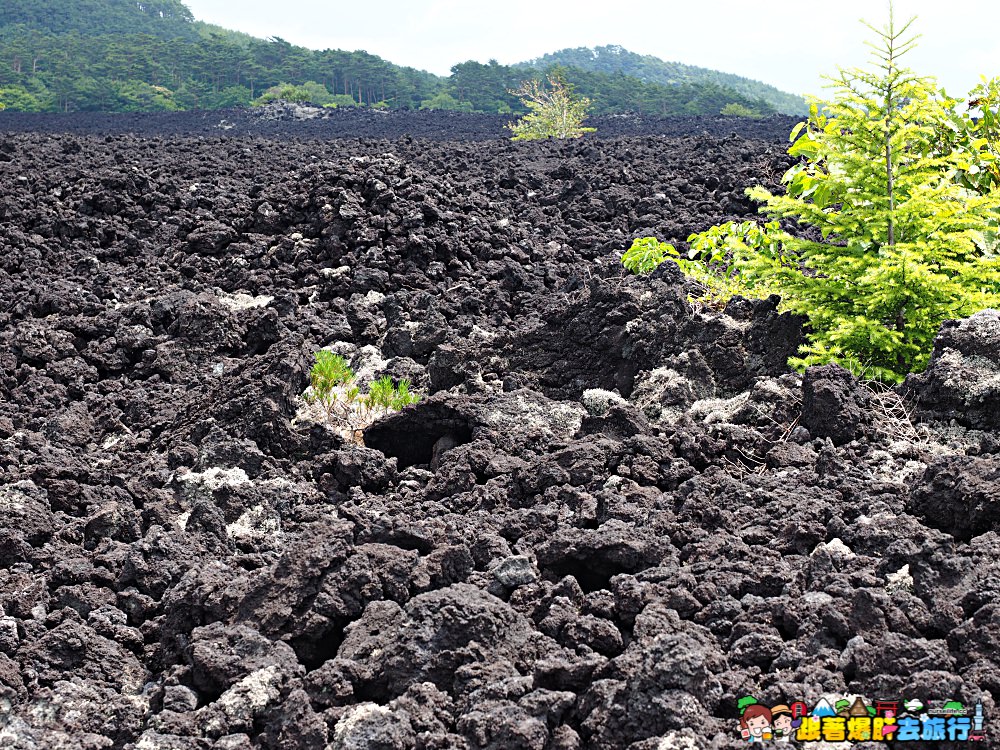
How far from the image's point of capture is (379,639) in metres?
3.35

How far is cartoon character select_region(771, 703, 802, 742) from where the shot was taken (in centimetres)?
269

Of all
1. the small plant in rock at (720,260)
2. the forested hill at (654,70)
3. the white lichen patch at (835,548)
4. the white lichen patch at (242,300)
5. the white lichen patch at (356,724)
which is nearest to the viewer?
the white lichen patch at (356,724)

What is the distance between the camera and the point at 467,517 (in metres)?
4.17

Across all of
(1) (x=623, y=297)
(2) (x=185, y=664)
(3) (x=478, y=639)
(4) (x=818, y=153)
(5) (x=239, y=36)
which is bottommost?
(2) (x=185, y=664)

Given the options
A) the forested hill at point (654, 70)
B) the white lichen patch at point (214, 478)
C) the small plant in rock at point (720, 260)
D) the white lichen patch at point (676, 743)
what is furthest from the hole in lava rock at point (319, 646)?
the forested hill at point (654, 70)

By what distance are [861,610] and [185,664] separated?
2336 mm

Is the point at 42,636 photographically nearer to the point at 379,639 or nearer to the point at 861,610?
the point at 379,639

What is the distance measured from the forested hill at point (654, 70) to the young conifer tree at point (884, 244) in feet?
209

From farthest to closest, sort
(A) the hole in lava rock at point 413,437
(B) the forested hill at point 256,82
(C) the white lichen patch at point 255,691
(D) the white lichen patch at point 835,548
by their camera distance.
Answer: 1. (B) the forested hill at point 256,82
2. (A) the hole in lava rock at point 413,437
3. (D) the white lichen patch at point 835,548
4. (C) the white lichen patch at point 255,691

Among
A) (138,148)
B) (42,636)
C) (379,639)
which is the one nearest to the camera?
(379,639)

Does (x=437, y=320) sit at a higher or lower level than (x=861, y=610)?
higher

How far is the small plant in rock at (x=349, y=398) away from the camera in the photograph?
575 cm

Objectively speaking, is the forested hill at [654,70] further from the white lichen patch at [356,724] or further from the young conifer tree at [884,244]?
the white lichen patch at [356,724]

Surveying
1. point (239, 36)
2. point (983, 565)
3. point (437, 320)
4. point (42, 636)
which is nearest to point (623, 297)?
point (437, 320)
